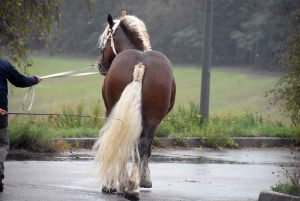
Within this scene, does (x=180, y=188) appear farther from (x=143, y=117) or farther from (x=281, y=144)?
(x=281, y=144)

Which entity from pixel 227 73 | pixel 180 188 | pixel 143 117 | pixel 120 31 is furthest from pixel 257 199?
pixel 227 73

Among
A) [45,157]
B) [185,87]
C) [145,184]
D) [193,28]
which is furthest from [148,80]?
[193,28]

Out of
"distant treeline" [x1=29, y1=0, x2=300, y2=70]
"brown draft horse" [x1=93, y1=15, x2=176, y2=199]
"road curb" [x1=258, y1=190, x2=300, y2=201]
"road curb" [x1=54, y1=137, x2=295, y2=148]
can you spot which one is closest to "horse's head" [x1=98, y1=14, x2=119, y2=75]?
"brown draft horse" [x1=93, y1=15, x2=176, y2=199]

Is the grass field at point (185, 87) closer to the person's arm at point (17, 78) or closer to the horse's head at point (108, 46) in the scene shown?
the horse's head at point (108, 46)

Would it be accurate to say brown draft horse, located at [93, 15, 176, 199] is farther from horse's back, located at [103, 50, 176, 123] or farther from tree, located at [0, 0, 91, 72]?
tree, located at [0, 0, 91, 72]

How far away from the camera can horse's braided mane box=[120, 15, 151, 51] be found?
8.81 meters

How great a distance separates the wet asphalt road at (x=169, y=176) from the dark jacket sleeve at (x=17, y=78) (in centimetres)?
127

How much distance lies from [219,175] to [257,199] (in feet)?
6.89

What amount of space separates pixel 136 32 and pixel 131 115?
1.51 m

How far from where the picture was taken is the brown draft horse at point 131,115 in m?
7.84

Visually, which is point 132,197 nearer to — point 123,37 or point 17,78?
point 17,78

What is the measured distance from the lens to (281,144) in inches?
603

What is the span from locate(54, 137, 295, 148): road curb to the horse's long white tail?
211 inches

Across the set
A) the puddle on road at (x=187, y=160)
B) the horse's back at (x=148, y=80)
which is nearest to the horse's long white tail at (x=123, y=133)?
the horse's back at (x=148, y=80)
